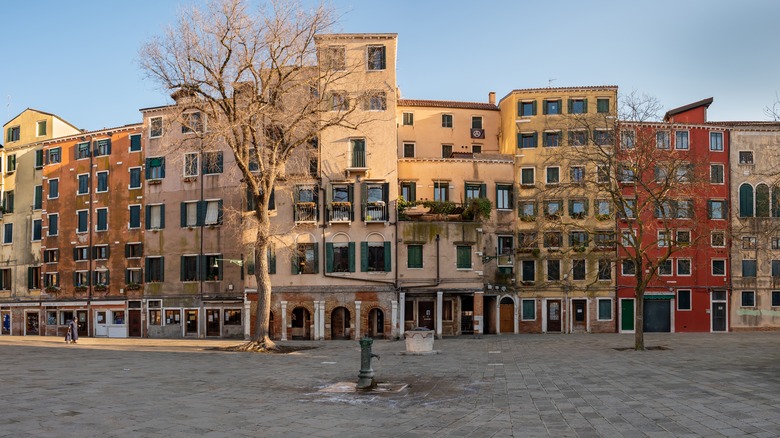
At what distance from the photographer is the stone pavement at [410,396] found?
13055mm

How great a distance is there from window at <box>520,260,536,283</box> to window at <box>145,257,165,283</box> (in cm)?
2732

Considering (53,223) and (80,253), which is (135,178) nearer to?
(80,253)

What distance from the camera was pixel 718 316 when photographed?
5031 cm

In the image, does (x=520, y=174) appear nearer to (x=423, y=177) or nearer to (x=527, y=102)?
(x=527, y=102)

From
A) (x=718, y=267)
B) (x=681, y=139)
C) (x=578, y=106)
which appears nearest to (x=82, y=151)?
(x=578, y=106)

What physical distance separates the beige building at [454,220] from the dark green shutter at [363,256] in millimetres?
2186

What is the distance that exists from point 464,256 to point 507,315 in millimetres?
8680

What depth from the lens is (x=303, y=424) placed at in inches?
541

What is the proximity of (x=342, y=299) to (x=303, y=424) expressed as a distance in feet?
97.3

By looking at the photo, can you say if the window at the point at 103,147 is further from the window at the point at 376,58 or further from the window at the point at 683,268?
the window at the point at 683,268

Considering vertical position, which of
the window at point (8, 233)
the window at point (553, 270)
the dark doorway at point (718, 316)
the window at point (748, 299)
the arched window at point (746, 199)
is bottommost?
the dark doorway at point (718, 316)

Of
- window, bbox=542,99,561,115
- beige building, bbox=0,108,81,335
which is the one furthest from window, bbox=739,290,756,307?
beige building, bbox=0,108,81,335

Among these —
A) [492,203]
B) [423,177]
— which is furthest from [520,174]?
[423,177]

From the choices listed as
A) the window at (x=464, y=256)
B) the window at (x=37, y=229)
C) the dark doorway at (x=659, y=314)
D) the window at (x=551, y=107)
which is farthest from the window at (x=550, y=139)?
the window at (x=37, y=229)
